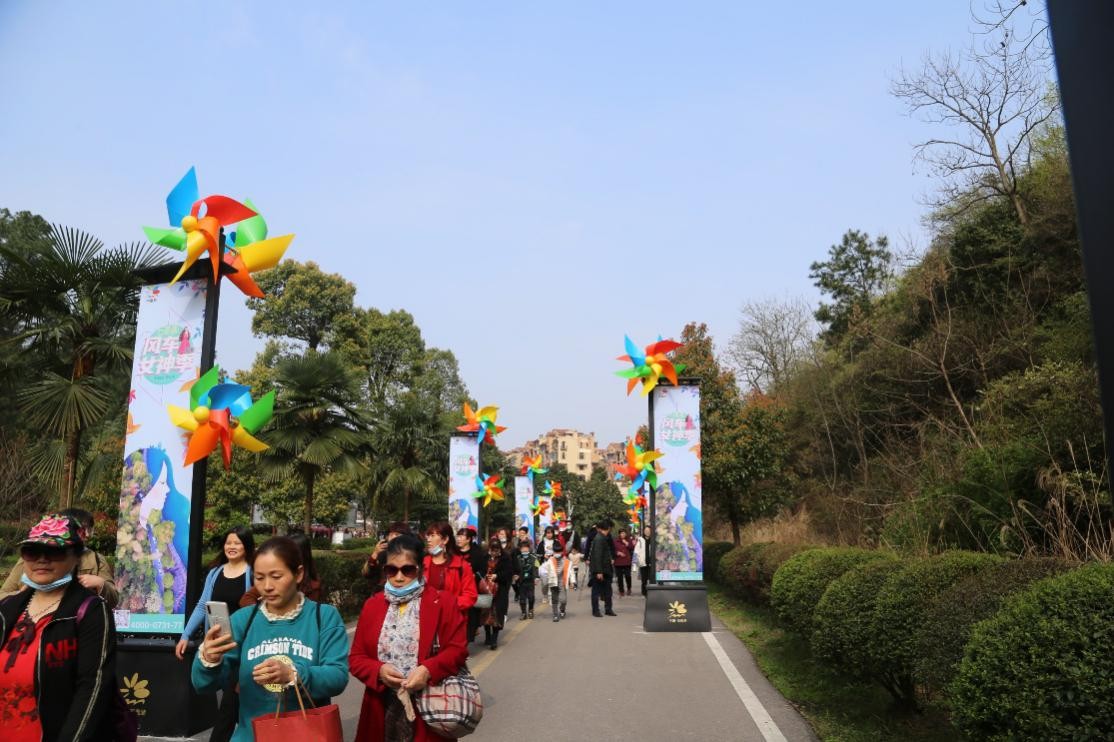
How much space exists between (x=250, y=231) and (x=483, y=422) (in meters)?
17.1

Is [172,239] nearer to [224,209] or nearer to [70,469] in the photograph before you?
[224,209]

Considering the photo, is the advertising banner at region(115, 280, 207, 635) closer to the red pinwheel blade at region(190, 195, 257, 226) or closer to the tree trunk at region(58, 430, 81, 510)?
the red pinwheel blade at region(190, 195, 257, 226)

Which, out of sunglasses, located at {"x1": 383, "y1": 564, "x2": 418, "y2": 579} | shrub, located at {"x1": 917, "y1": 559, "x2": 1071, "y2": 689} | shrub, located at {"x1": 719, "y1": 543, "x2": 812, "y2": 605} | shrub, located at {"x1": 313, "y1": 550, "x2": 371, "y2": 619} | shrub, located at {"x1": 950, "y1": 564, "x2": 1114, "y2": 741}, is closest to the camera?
shrub, located at {"x1": 950, "y1": 564, "x2": 1114, "y2": 741}

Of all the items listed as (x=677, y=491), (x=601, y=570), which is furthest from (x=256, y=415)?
(x=601, y=570)

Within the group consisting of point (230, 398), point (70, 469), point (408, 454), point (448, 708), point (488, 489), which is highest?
point (408, 454)

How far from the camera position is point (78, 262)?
9078 millimetres

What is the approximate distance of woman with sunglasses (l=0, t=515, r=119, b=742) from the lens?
324cm

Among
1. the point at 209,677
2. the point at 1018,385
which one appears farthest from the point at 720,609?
the point at 209,677

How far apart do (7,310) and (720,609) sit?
46.5 ft

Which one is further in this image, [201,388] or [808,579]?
[808,579]

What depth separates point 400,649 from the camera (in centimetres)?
410

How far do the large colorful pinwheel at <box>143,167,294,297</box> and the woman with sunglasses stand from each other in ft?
14.4

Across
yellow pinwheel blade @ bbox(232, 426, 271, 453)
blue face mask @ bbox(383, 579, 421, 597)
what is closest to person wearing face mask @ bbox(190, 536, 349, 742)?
blue face mask @ bbox(383, 579, 421, 597)

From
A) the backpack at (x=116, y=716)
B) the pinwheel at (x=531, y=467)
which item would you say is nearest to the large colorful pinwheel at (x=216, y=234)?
the backpack at (x=116, y=716)
